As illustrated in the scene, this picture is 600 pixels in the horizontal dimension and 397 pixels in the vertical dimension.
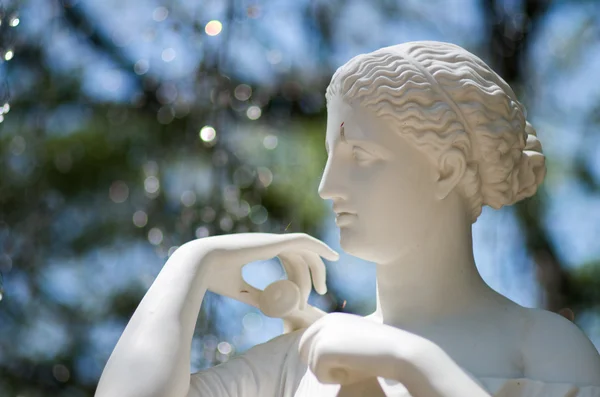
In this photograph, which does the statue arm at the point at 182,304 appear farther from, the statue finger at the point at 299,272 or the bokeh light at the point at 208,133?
the bokeh light at the point at 208,133

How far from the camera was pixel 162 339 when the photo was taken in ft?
5.49

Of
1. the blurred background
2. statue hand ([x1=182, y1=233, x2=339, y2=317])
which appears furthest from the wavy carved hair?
the blurred background

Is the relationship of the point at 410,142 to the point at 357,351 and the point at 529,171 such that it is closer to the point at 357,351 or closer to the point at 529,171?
the point at 529,171

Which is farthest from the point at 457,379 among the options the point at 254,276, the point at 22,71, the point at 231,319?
the point at 22,71

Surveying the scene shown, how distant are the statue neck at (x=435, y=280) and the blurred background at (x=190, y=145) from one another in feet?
5.56

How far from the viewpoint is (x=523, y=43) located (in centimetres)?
373

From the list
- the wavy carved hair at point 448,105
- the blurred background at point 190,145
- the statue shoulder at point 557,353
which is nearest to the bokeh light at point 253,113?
the blurred background at point 190,145

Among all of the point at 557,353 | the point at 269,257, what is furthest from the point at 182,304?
the point at 557,353

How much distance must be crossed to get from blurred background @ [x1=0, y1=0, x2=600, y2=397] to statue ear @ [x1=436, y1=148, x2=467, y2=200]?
1.74 m

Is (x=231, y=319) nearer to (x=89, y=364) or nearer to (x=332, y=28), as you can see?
(x=89, y=364)

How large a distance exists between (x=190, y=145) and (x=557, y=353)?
2396 mm

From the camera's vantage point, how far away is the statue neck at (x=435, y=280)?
5.69 feet

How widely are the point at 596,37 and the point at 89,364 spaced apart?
6.22ft

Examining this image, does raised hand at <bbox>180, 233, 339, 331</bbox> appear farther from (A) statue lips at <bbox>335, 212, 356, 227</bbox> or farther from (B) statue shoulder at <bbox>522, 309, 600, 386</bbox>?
(B) statue shoulder at <bbox>522, 309, 600, 386</bbox>
